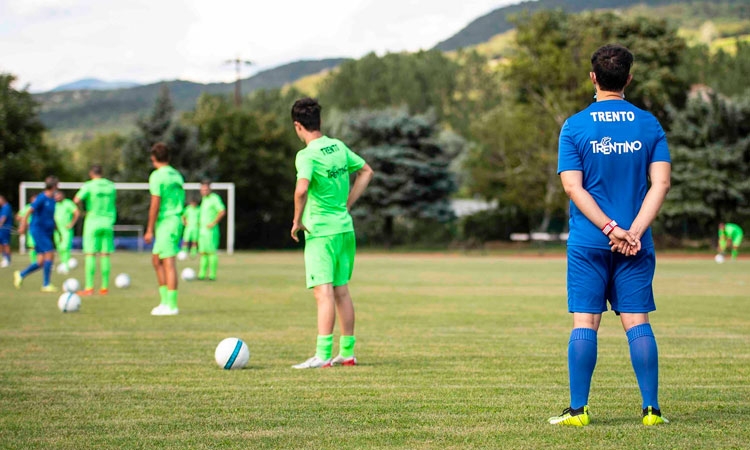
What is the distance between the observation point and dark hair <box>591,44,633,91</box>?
5.78 m

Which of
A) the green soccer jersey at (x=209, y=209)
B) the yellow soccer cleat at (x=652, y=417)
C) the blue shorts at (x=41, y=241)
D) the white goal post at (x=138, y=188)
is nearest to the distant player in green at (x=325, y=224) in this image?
the yellow soccer cleat at (x=652, y=417)

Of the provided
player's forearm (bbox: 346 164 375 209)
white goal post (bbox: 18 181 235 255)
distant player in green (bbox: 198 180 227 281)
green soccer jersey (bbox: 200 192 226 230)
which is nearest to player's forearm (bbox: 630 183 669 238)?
player's forearm (bbox: 346 164 375 209)

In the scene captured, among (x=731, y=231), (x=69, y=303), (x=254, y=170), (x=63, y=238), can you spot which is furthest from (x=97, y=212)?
(x=254, y=170)

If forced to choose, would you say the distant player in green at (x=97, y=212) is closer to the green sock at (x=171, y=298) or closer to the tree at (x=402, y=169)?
the green sock at (x=171, y=298)

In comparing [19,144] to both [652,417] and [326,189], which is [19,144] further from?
[652,417]

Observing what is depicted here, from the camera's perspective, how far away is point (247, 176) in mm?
59531

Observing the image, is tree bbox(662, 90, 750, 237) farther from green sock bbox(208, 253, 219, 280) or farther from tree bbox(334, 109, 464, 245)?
green sock bbox(208, 253, 219, 280)

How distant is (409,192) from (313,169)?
4760 cm

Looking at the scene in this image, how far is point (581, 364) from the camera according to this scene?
5.82 meters

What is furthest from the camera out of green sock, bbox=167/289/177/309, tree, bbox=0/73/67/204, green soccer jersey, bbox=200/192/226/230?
tree, bbox=0/73/67/204

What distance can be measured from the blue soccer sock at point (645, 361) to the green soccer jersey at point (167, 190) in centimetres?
928

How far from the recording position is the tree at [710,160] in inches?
1935

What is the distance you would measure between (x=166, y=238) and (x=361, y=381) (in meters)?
6.69

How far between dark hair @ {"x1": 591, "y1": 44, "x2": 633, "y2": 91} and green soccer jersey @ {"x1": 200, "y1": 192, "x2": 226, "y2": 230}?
17.9 metres
